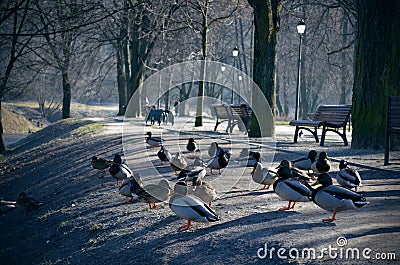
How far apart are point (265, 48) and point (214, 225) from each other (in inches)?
387

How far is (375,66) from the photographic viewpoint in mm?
11578

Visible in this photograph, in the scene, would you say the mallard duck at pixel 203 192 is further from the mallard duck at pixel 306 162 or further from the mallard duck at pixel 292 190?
the mallard duck at pixel 306 162

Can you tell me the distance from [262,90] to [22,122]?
3217 cm

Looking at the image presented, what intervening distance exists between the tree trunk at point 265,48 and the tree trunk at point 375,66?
3282 mm

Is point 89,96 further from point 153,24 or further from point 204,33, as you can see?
point 204,33

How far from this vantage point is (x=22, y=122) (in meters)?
41.0

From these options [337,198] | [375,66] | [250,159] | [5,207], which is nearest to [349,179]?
[337,198]

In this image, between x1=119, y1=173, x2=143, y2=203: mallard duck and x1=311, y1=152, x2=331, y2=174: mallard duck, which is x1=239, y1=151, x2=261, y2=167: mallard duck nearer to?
x1=311, y1=152, x2=331, y2=174: mallard duck

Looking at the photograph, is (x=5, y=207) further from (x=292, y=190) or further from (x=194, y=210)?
(x=292, y=190)

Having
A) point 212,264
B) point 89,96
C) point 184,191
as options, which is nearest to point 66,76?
point 89,96

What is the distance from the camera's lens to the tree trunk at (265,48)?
570 inches

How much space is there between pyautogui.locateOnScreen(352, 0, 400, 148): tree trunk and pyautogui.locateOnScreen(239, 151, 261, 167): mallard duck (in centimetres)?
375

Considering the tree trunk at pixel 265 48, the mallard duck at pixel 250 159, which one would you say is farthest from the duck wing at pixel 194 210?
the tree trunk at pixel 265 48

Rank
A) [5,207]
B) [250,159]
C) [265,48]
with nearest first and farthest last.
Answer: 1. [250,159]
2. [5,207]
3. [265,48]
